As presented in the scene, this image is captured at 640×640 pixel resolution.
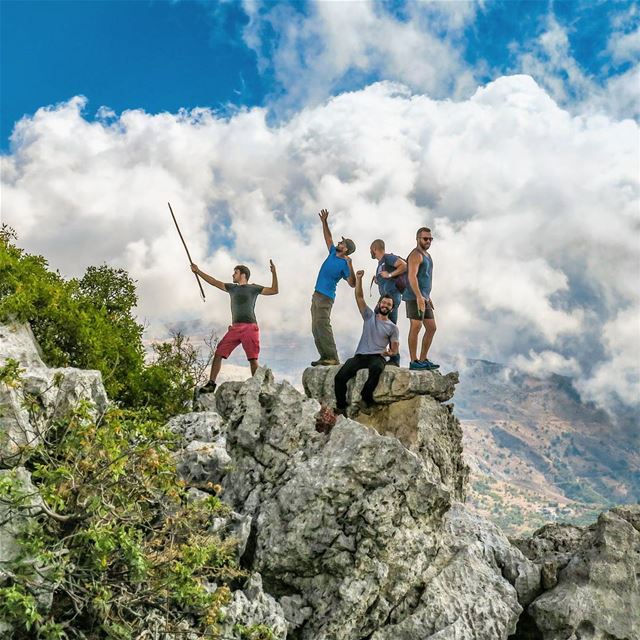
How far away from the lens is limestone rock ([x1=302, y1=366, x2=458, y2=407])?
64.5ft

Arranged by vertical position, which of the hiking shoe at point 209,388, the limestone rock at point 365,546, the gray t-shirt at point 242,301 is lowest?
the limestone rock at point 365,546

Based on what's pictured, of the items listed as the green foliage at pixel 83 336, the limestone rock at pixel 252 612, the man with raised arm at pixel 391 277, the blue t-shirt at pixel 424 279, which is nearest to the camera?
the limestone rock at pixel 252 612

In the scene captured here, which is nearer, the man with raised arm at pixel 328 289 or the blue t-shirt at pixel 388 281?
the blue t-shirt at pixel 388 281

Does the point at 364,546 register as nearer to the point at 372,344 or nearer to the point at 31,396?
the point at 372,344

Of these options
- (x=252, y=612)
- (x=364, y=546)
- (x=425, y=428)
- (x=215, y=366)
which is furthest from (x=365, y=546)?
(x=215, y=366)

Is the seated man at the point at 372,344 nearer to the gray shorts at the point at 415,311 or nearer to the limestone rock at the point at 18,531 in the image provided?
the gray shorts at the point at 415,311

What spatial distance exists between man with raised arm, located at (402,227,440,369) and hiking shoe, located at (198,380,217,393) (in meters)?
5.47

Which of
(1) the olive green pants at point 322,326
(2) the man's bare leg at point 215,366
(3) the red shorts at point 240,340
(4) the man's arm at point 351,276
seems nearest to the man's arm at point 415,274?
(4) the man's arm at point 351,276

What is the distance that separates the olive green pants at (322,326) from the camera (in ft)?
68.7

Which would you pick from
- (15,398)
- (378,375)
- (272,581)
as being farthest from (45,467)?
(378,375)

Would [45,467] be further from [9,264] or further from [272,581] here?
[9,264]

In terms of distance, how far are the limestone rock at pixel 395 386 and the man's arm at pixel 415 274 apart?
202cm

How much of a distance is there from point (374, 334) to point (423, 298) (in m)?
1.88

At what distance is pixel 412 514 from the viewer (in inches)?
552
